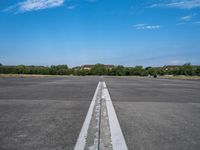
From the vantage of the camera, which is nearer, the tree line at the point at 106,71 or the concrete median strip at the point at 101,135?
the concrete median strip at the point at 101,135

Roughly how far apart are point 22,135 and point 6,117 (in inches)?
84.0

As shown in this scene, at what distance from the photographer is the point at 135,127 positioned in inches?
226

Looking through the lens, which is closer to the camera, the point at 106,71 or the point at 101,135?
the point at 101,135

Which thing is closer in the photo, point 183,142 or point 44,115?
point 183,142

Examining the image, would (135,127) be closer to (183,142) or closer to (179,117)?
(183,142)

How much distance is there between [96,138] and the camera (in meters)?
4.73

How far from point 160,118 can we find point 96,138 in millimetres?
2770

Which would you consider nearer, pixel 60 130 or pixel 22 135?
pixel 22 135

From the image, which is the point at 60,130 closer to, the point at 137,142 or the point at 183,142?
the point at 137,142

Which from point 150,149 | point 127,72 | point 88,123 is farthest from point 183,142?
point 127,72

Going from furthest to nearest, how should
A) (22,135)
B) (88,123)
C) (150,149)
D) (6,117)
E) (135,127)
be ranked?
(6,117) < (88,123) < (135,127) < (22,135) < (150,149)

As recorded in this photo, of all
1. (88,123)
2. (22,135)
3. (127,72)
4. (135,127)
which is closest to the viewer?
(22,135)

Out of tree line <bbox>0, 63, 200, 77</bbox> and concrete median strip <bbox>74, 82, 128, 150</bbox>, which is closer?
concrete median strip <bbox>74, 82, 128, 150</bbox>

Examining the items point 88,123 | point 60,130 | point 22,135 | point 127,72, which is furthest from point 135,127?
point 127,72
